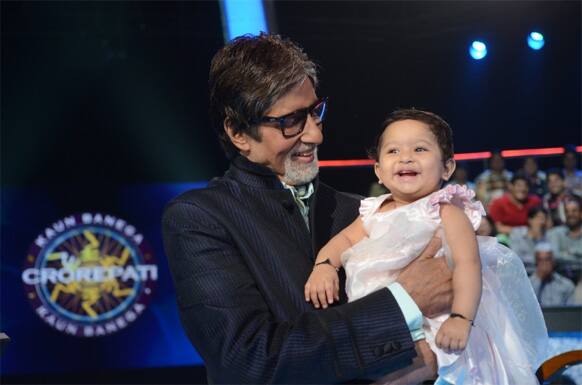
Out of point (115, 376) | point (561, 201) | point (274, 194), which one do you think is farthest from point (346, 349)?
point (115, 376)

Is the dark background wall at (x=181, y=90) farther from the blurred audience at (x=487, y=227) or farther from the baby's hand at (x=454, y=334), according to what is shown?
the baby's hand at (x=454, y=334)

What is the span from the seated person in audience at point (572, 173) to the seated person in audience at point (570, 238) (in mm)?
140

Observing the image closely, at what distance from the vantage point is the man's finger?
198cm

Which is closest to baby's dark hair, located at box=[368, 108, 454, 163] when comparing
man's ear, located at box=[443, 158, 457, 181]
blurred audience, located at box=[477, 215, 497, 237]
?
man's ear, located at box=[443, 158, 457, 181]

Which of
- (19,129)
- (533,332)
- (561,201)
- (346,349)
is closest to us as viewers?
(346,349)

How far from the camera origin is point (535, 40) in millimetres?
7629

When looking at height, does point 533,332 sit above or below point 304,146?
below

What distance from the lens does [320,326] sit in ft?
5.84

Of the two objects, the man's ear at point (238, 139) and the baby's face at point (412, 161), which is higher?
the man's ear at point (238, 139)

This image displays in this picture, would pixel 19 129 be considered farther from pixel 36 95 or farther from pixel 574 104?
pixel 574 104

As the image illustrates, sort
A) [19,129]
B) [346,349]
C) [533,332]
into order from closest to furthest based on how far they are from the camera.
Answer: [346,349] < [533,332] < [19,129]

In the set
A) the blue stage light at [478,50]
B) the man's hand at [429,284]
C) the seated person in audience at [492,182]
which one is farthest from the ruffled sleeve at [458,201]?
the blue stage light at [478,50]

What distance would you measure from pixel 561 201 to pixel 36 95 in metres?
4.53

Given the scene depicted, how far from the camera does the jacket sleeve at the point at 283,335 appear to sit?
5.79 ft
